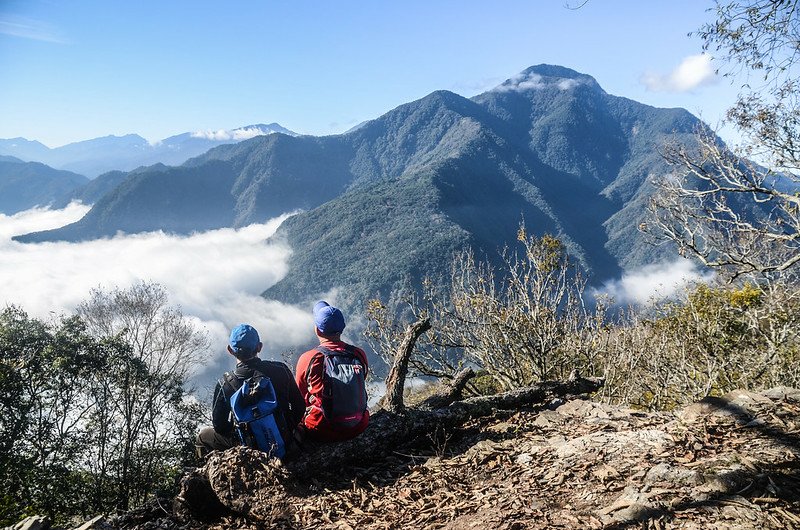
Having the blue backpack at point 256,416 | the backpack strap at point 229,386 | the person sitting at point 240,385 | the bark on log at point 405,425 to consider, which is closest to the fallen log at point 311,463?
the bark on log at point 405,425

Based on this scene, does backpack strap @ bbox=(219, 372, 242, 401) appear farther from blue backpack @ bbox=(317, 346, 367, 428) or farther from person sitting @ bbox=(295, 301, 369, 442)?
blue backpack @ bbox=(317, 346, 367, 428)

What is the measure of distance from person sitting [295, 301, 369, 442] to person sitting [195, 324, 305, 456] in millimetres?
114

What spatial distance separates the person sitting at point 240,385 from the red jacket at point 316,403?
0.08 meters

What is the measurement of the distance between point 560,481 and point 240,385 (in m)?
2.75

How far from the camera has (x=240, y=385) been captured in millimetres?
4344

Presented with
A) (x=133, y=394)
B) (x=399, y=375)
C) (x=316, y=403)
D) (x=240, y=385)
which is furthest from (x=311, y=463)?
(x=133, y=394)

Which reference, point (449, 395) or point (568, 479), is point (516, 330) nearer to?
point (449, 395)

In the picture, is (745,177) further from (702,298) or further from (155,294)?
(155,294)

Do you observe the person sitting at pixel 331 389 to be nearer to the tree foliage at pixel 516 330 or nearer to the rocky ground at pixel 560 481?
the rocky ground at pixel 560 481

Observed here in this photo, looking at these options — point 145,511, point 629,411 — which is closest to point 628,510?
point 629,411

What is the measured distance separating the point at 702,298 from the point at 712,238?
592cm

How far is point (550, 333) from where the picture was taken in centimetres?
1108

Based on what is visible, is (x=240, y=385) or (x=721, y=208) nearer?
(x=240, y=385)

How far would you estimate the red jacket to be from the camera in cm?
442
